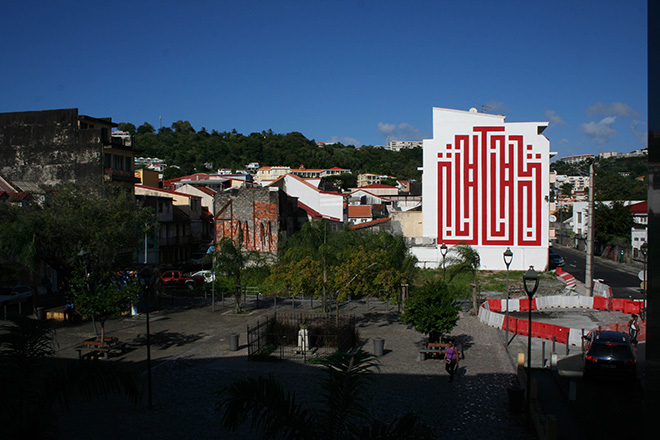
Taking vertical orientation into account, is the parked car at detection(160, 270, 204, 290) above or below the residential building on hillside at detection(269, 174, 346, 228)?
below

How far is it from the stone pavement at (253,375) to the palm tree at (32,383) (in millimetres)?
3051

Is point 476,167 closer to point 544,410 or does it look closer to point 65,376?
point 544,410

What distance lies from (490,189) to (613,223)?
22013mm

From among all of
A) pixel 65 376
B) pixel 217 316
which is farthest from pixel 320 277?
pixel 65 376

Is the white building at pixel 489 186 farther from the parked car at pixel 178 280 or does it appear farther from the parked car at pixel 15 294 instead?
the parked car at pixel 15 294

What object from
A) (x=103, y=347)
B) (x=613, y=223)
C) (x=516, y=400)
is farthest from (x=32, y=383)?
(x=613, y=223)

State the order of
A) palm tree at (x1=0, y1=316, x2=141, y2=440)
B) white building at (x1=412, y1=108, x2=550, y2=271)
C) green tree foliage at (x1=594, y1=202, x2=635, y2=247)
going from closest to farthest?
palm tree at (x1=0, y1=316, x2=141, y2=440), white building at (x1=412, y1=108, x2=550, y2=271), green tree foliage at (x1=594, y1=202, x2=635, y2=247)

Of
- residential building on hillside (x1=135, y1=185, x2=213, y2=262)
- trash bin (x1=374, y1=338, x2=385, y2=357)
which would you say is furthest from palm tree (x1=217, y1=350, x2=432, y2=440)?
residential building on hillside (x1=135, y1=185, x2=213, y2=262)

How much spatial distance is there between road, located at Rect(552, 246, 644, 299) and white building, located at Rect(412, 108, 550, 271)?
461 cm

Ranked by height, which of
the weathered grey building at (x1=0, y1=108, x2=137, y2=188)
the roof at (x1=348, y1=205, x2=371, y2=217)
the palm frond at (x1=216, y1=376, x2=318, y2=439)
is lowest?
the palm frond at (x1=216, y1=376, x2=318, y2=439)

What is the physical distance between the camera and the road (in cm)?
3439

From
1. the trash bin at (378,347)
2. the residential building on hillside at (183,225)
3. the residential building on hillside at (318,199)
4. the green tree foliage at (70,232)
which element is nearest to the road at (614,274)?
the trash bin at (378,347)

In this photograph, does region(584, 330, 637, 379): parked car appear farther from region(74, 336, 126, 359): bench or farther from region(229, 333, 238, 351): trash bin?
region(74, 336, 126, 359): bench

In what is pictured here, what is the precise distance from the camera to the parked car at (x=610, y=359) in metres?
15.1
